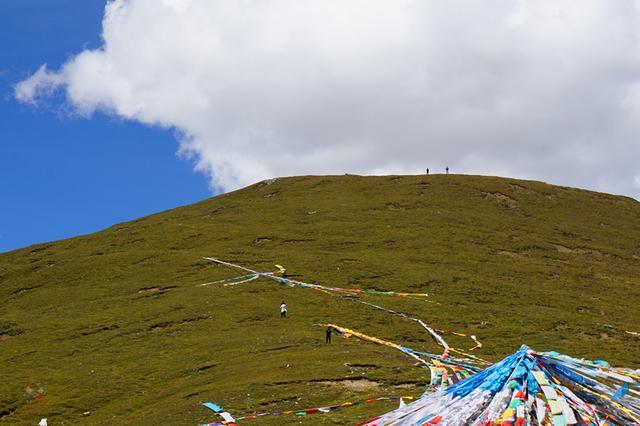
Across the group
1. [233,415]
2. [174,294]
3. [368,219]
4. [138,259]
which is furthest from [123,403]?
[368,219]

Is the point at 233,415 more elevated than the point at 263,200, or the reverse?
the point at 263,200

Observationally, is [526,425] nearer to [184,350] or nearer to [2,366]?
[184,350]

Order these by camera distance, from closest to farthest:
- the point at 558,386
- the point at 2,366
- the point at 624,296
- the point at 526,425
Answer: the point at 526,425 → the point at 558,386 → the point at 2,366 → the point at 624,296

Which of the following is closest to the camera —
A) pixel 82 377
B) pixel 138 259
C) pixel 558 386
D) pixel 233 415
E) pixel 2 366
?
pixel 558 386

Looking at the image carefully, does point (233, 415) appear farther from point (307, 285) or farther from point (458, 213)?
point (458, 213)

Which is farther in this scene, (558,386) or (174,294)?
(174,294)

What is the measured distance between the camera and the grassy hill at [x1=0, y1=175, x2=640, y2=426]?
45031 mm

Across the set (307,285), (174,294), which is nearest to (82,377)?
(174,294)

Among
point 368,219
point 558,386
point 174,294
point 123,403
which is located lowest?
point 123,403

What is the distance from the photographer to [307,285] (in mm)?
75125

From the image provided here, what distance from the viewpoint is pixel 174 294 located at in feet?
245

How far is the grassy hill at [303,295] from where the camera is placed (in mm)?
45031

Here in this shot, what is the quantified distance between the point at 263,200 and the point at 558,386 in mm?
105299

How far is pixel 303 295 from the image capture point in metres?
71.6
